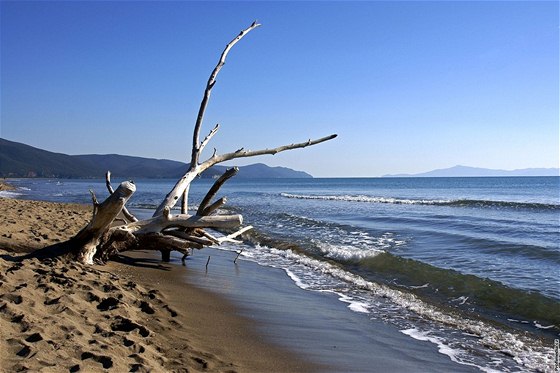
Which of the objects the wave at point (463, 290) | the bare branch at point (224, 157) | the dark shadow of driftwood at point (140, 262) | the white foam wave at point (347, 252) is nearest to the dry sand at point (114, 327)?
the dark shadow of driftwood at point (140, 262)

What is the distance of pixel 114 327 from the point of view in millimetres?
4207

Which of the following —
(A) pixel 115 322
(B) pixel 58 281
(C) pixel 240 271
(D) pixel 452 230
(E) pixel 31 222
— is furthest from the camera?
(D) pixel 452 230

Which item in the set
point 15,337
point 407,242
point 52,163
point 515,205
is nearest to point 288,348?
point 15,337

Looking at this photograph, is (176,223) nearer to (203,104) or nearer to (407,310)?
(203,104)

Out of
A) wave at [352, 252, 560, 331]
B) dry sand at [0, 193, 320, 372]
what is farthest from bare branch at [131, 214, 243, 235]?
wave at [352, 252, 560, 331]

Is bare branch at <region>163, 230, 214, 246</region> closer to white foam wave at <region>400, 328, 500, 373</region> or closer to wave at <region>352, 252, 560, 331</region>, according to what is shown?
wave at <region>352, 252, 560, 331</region>

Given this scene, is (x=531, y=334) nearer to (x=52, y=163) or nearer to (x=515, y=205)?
(x=515, y=205)

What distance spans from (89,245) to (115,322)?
323 centimetres

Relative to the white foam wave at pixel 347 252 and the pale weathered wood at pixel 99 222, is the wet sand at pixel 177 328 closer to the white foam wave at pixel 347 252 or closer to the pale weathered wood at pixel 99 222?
the pale weathered wood at pixel 99 222

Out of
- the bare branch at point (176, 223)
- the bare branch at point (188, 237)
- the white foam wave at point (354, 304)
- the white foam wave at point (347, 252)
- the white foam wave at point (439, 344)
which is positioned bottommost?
the white foam wave at point (439, 344)

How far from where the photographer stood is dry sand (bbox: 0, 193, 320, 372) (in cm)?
336

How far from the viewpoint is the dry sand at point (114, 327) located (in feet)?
11.0

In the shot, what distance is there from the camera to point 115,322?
432 centimetres

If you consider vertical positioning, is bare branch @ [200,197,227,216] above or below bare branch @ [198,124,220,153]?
below
